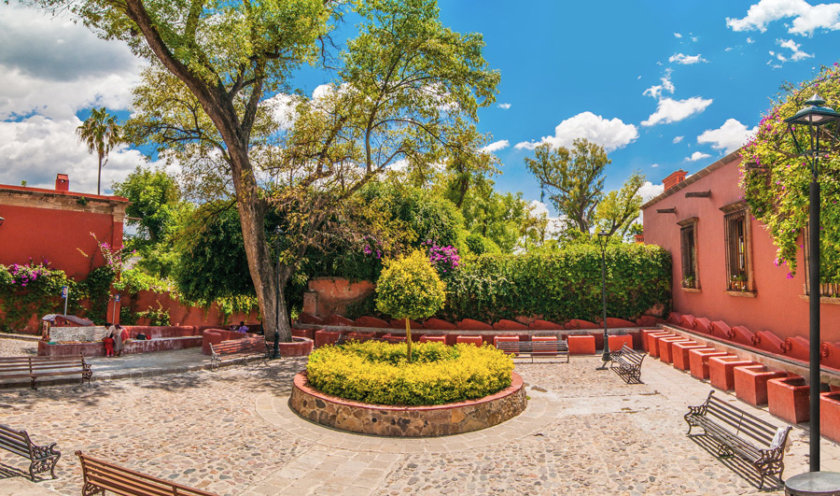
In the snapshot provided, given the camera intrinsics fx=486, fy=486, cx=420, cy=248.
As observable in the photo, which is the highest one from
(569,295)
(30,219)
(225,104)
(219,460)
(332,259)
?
(225,104)

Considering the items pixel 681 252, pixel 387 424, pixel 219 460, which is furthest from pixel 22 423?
pixel 681 252

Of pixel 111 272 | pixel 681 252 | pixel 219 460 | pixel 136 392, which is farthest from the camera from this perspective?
pixel 111 272

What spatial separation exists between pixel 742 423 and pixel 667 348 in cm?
760

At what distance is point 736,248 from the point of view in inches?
534

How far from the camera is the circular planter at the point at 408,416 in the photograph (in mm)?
7734

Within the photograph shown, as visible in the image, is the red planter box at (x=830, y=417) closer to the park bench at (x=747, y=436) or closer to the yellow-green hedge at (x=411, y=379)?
the park bench at (x=747, y=436)

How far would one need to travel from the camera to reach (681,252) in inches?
655

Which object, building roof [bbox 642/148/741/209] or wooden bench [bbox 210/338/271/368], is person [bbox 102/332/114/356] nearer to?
wooden bench [bbox 210/338/271/368]

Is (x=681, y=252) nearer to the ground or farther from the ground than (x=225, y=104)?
nearer to the ground

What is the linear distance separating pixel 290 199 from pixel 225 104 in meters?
3.35

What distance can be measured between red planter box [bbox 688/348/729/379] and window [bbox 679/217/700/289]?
413 cm

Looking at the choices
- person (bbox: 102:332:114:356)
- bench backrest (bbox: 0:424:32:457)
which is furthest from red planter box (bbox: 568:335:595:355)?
person (bbox: 102:332:114:356)

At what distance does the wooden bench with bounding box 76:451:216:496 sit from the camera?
14.4 ft

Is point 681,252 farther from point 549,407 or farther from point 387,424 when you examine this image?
point 387,424
